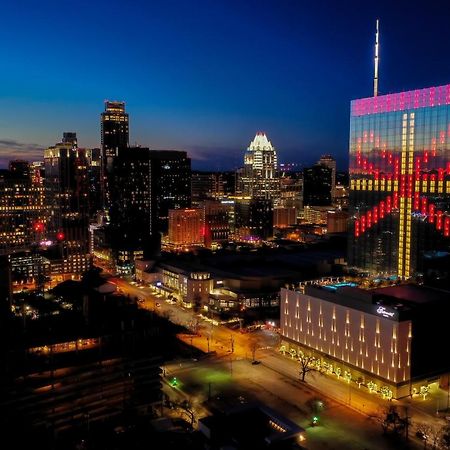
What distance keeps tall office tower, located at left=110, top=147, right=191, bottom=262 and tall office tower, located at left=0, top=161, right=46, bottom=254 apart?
16.4 metres

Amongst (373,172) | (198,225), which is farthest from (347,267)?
(198,225)

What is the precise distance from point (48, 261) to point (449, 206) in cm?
6352

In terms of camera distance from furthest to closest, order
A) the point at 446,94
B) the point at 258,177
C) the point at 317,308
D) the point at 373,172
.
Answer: the point at 258,177 < the point at 373,172 < the point at 446,94 < the point at 317,308

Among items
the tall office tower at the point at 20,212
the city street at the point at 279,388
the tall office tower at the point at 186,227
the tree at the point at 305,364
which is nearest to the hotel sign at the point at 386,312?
the city street at the point at 279,388

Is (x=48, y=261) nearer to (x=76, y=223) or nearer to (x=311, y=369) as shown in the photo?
(x=76, y=223)

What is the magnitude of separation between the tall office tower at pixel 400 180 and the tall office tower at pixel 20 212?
70161 millimetres

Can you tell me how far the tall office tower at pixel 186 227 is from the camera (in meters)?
128

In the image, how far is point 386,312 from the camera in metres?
43.8

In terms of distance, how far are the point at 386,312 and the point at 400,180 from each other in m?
30.6

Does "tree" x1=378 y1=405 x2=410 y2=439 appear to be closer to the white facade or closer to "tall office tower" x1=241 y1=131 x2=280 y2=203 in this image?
the white facade

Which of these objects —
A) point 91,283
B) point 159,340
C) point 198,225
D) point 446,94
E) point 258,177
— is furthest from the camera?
point 258,177

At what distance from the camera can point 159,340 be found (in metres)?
42.2

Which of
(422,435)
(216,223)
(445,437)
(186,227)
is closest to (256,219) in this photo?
(216,223)

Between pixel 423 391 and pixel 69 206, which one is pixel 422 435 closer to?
pixel 423 391
